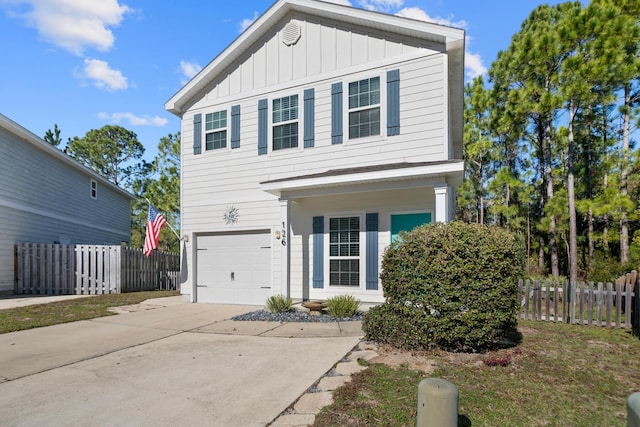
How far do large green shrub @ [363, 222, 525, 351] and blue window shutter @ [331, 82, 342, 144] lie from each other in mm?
4628

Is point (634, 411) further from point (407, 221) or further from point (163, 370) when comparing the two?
point (407, 221)

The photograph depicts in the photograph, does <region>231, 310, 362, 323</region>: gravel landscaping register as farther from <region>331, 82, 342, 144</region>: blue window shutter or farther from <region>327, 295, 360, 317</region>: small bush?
<region>331, 82, 342, 144</region>: blue window shutter

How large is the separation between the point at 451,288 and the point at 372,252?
380cm

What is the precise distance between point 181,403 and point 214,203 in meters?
8.09

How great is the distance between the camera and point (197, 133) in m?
11.9

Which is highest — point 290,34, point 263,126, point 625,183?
point 290,34

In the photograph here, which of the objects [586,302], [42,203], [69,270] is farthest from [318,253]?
[42,203]

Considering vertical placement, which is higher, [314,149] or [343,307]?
[314,149]

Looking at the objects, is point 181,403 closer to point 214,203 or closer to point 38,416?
point 38,416

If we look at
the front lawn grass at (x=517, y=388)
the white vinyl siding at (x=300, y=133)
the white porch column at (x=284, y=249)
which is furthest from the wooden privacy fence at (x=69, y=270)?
the front lawn grass at (x=517, y=388)

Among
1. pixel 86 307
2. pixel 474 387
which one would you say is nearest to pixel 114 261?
pixel 86 307

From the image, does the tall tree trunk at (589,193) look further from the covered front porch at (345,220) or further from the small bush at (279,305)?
the small bush at (279,305)

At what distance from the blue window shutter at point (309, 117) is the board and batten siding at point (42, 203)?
1236 cm

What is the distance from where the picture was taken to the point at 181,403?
12.6 ft
